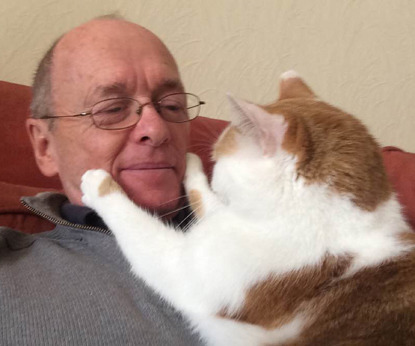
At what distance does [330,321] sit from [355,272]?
90mm

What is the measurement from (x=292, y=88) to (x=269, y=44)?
101cm

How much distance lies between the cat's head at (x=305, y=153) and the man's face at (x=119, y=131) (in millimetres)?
278

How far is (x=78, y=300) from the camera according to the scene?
0.72 metres

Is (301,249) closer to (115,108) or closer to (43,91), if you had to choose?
(115,108)

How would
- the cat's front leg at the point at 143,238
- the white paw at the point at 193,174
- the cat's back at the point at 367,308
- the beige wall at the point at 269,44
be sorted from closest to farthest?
the cat's back at the point at 367,308
the cat's front leg at the point at 143,238
the white paw at the point at 193,174
the beige wall at the point at 269,44

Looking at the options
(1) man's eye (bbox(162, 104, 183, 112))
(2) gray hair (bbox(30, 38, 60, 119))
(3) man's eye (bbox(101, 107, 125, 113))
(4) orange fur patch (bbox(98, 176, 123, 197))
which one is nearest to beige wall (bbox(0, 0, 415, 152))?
(2) gray hair (bbox(30, 38, 60, 119))

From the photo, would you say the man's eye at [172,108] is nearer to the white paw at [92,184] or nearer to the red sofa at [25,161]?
the red sofa at [25,161]

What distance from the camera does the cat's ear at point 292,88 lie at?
929 mm

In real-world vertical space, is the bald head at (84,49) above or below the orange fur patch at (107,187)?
above

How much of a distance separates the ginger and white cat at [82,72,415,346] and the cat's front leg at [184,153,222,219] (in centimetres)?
16

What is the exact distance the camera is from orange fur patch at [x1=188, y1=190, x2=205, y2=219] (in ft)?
3.14

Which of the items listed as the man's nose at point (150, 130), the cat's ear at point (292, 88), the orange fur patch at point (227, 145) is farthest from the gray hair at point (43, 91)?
the cat's ear at point (292, 88)

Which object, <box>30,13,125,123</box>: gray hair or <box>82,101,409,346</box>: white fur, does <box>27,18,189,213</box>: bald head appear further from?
<box>82,101,409,346</box>: white fur

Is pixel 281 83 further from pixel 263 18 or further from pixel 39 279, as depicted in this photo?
pixel 263 18
